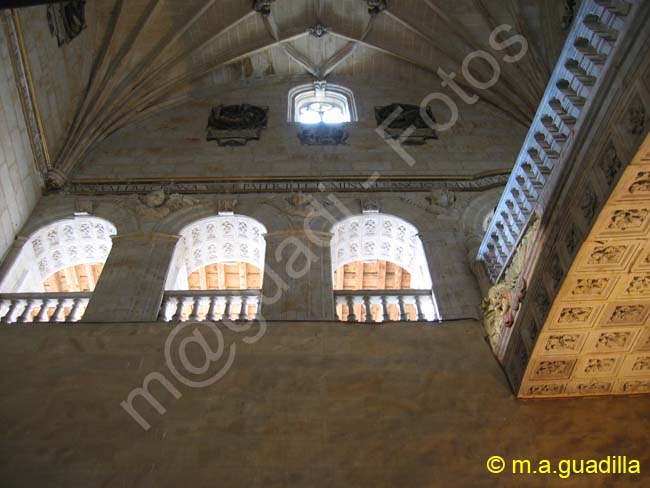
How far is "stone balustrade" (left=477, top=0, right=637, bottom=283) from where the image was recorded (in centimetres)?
495

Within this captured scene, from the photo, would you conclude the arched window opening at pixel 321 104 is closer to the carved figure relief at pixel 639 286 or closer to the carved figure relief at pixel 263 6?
the carved figure relief at pixel 263 6

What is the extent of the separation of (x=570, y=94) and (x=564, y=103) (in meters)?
0.11

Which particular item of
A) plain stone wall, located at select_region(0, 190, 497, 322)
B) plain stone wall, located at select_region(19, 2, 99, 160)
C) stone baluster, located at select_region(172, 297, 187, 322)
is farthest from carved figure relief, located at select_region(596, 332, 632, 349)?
plain stone wall, located at select_region(19, 2, 99, 160)

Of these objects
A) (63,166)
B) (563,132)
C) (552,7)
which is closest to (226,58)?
(63,166)

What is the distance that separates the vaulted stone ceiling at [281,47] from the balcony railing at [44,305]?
11.4 ft

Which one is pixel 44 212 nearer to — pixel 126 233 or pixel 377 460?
pixel 126 233

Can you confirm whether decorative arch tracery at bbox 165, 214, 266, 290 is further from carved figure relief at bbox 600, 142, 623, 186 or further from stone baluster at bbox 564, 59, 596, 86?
carved figure relief at bbox 600, 142, 623, 186

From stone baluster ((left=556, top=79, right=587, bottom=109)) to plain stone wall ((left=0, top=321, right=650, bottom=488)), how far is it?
317cm

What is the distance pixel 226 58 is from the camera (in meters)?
14.6

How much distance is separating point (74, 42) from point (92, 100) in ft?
3.83

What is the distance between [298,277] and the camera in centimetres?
879

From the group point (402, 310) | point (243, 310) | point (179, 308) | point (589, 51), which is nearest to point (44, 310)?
point (179, 308)

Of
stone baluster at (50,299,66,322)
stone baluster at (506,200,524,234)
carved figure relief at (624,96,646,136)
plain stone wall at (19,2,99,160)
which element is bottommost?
carved figure relief at (624,96,646,136)

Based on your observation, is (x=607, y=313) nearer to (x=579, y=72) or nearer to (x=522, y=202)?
(x=522, y=202)
